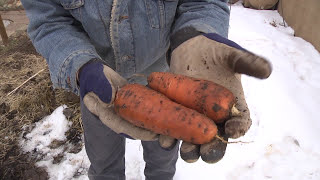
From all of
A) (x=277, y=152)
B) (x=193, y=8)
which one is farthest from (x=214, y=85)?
(x=277, y=152)

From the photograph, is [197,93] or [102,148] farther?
[102,148]

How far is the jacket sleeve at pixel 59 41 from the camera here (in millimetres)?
1226

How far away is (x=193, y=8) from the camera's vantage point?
138cm

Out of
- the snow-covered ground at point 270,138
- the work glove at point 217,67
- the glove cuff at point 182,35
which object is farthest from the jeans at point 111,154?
the glove cuff at point 182,35

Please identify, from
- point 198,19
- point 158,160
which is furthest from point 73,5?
point 158,160

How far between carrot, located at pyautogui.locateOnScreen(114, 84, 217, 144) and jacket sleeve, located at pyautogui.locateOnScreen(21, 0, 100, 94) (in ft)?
0.74

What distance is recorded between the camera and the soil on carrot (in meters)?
2.10

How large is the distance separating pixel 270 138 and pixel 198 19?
1.31 metres

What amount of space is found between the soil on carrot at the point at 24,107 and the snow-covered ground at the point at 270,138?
8 cm

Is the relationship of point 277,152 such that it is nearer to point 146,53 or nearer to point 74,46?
point 146,53

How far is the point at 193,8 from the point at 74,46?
598 mm

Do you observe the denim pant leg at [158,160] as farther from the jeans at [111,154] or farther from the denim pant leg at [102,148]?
the denim pant leg at [102,148]

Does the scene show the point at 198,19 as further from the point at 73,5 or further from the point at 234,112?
the point at 73,5

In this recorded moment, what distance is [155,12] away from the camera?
132 cm
